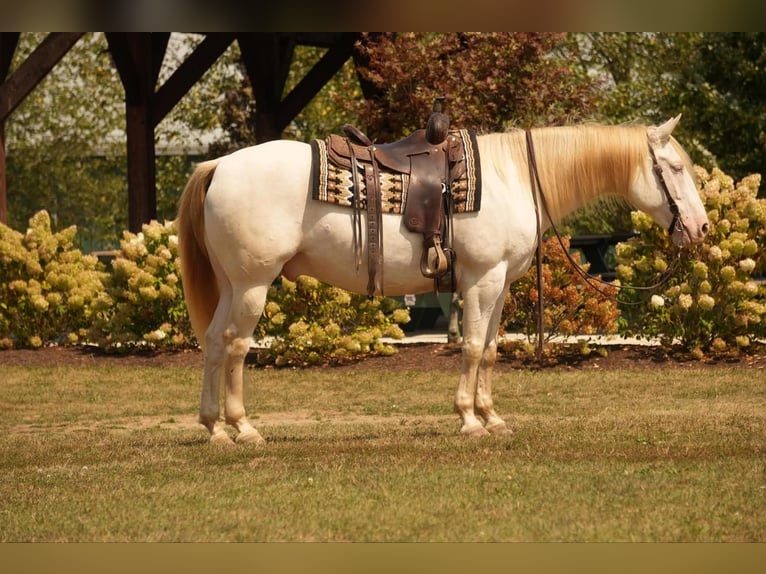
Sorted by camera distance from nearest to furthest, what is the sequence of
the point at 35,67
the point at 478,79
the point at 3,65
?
the point at 478,79
the point at 35,67
the point at 3,65

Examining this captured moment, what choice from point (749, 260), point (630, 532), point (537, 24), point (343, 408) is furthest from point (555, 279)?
point (537, 24)

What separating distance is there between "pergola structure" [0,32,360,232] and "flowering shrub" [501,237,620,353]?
4248 mm

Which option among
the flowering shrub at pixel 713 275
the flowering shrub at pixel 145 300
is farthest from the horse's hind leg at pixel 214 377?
the flowering shrub at pixel 713 275

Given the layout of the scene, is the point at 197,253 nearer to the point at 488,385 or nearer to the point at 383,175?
the point at 383,175

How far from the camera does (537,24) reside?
2.78 meters

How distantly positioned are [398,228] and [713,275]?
6.37m

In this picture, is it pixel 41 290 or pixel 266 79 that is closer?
pixel 41 290

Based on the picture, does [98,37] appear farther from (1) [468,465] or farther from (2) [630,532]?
(2) [630,532]

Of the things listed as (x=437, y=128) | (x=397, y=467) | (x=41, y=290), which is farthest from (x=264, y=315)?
(x=397, y=467)

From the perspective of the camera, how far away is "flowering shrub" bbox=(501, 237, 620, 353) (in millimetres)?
13234

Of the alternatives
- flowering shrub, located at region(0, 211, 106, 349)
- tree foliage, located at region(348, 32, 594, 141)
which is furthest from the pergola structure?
tree foliage, located at region(348, 32, 594, 141)

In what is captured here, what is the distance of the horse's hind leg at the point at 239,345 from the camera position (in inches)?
306

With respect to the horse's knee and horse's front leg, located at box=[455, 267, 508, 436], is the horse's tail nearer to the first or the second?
the horse's knee

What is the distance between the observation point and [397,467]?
6.91 meters
